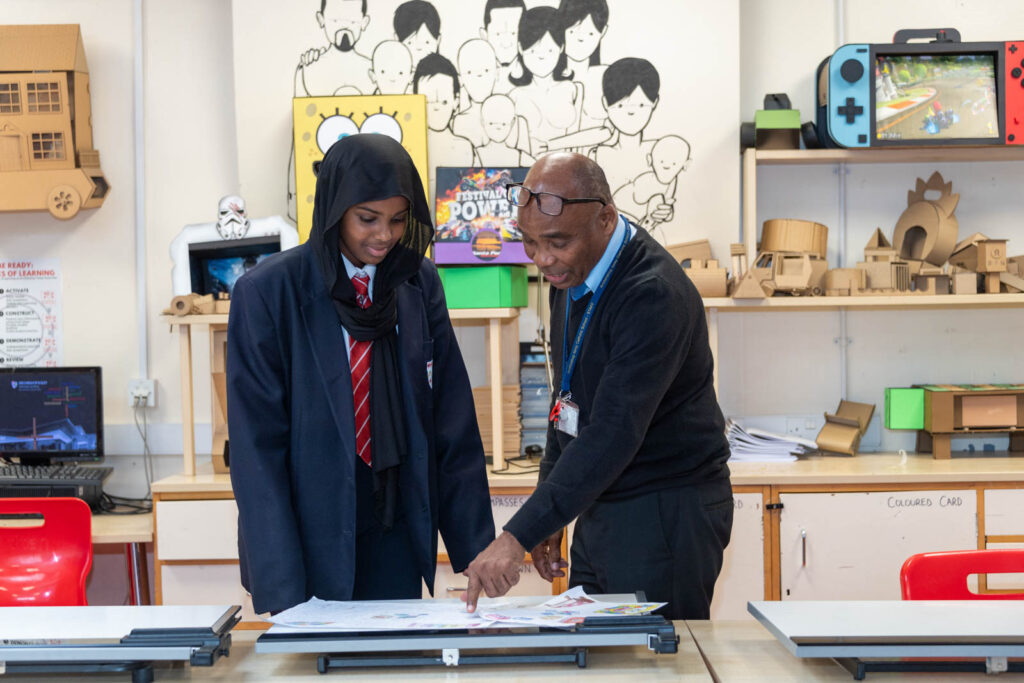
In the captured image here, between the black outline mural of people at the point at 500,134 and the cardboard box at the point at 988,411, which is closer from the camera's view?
the cardboard box at the point at 988,411

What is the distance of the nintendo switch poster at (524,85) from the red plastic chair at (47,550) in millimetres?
1346

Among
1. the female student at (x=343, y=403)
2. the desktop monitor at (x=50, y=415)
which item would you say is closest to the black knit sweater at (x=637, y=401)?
the female student at (x=343, y=403)

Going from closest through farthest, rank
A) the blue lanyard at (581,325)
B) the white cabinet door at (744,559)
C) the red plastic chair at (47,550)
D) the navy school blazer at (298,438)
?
the navy school blazer at (298,438) < the blue lanyard at (581,325) < the red plastic chair at (47,550) < the white cabinet door at (744,559)

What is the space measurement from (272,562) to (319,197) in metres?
0.65

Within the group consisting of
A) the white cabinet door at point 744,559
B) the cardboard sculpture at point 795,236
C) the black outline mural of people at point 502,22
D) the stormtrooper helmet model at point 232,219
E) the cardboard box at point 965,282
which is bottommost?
the white cabinet door at point 744,559

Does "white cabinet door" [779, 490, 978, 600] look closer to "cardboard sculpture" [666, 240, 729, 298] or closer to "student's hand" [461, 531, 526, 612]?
"cardboard sculpture" [666, 240, 729, 298]

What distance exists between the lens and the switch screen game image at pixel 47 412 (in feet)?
10.6

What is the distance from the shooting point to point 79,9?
11.3ft

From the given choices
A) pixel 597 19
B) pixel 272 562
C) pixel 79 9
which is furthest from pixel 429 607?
pixel 79 9

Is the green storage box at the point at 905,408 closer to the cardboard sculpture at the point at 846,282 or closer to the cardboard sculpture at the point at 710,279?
the cardboard sculpture at the point at 846,282

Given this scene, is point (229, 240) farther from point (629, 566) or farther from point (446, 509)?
point (629, 566)

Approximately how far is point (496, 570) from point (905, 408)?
2219 millimetres

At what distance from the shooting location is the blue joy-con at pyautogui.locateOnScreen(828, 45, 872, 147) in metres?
3.05

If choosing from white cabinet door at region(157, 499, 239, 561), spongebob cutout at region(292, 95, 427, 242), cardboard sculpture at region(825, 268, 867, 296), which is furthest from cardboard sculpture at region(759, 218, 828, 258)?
white cabinet door at region(157, 499, 239, 561)
